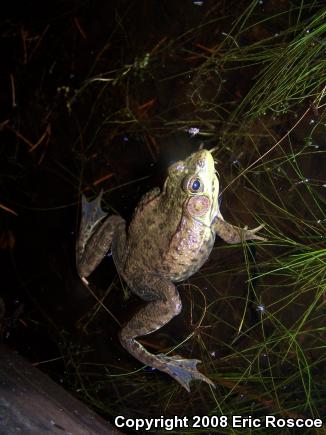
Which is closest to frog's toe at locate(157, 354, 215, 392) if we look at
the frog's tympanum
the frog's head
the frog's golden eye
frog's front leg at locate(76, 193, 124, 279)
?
the frog's tympanum

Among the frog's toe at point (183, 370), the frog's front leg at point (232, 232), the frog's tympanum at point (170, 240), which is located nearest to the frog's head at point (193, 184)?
the frog's tympanum at point (170, 240)

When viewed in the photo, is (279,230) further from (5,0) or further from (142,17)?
(5,0)

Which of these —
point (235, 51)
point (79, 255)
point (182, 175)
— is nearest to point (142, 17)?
point (235, 51)

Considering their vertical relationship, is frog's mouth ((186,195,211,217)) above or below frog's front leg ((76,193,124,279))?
above

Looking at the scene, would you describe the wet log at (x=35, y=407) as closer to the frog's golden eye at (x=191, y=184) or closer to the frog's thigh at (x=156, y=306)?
the frog's thigh at (x=156, y=306)

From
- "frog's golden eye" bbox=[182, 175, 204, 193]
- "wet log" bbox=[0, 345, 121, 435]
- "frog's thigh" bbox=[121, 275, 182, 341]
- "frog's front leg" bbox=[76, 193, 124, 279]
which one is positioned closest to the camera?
"wet log" bbox=[0, 345, 121, 435]

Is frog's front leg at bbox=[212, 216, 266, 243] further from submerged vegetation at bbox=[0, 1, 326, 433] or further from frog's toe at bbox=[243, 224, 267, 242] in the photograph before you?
submerged vegetation at bbox=[0, 1, 326, 433]

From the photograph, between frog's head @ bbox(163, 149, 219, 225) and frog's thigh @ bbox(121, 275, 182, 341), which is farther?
frog's thigh @ bbox(121, 275, 182, 341)

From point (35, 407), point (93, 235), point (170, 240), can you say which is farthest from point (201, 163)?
point (35, 407)
